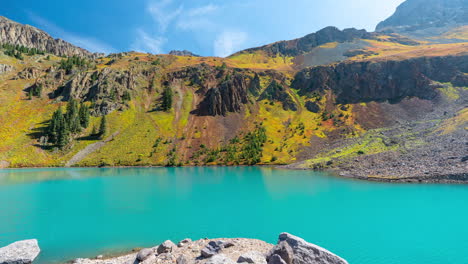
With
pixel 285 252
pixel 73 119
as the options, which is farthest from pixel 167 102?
pixel 285 252

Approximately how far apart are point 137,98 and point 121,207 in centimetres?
10785

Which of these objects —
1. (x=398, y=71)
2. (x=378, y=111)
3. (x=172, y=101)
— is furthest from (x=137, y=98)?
(x=398, y=71)

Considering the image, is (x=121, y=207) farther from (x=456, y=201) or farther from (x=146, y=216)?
(x=456, y=201)

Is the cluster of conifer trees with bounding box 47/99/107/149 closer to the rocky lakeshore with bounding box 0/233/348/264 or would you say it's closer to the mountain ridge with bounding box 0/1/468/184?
the mountain ridge with bounding box 0/1/468/184

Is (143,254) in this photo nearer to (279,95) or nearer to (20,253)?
(20,253)

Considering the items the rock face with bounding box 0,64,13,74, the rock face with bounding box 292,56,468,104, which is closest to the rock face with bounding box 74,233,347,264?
the rock face with bounding box 292,56,468,104

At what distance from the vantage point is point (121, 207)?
99.8 feet

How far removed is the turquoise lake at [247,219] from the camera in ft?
61.5

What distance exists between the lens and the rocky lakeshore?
Result: 10859 millimetres

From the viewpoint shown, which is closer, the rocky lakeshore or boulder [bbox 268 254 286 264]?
boulder [bbox 268 254 286 264]

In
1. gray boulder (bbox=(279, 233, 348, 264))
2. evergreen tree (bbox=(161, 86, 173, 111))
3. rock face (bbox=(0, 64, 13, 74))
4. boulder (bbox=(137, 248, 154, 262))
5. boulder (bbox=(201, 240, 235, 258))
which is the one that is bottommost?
boulder (bbox=(137, 248, 154, 262))

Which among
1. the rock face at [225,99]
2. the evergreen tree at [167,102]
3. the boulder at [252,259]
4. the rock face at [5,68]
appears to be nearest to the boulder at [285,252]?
the boulder at [252,259]

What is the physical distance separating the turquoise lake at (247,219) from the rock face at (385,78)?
95173 mm

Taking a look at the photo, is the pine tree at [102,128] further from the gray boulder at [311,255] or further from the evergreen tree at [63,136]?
the gray boulder at [311,255]
